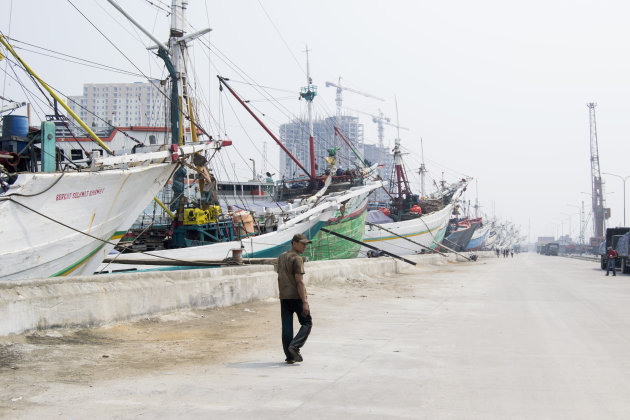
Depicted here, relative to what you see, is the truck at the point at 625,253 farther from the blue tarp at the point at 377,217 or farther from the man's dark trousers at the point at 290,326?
the man's dark trousers at the point at 290,326

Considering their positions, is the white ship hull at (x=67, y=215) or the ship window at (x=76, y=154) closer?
the white ship hull at (x=67, y=215)

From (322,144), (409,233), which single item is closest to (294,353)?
(409,233)

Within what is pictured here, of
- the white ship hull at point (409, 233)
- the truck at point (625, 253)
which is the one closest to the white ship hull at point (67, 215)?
the truck at point (625, 253)

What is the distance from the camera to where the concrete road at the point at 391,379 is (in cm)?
465

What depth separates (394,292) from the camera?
1728cm

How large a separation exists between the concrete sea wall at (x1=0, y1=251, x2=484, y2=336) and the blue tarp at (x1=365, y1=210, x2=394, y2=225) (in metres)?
37.3

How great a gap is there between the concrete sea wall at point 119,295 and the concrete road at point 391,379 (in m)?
1.15

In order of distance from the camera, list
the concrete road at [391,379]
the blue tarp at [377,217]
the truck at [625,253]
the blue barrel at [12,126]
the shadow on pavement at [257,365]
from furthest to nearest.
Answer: the blue tarp at [377,217]
the truck at [625,253]
the blue barrel at [12,126]
the shadow on pavement at [257,365]
the concrete road at [391,379]

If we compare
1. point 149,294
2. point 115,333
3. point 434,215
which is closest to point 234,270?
point 149,294

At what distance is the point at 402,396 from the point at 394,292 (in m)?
12.3

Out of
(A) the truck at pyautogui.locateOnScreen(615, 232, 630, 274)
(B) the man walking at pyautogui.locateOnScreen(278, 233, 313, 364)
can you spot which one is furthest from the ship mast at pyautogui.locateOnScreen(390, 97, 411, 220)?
(B) the man walking at pyautogui.locateOnScreen(278, 233, 313, 364)

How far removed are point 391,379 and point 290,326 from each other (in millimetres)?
1469

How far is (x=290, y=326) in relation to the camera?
6816 millimetres

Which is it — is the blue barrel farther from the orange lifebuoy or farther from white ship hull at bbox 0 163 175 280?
white ship hull at bbox 0 163 175 280
